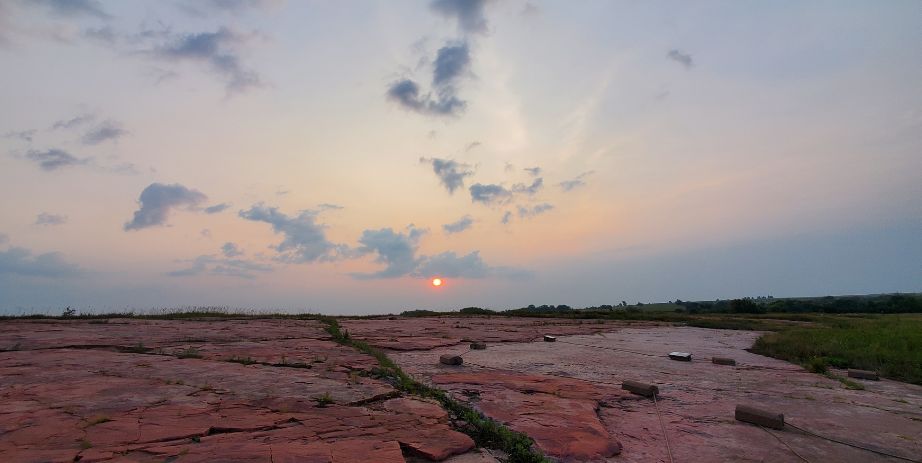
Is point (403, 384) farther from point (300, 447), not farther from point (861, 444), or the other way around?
point (861, 444)

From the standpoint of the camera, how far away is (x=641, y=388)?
5.87 m

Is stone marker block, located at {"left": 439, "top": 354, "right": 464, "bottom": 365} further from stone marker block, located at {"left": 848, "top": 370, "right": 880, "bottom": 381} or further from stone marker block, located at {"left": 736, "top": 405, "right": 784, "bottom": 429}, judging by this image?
stone marker block, located at {"left": 848, "top": 370, "right": 880, "bottom": 381}

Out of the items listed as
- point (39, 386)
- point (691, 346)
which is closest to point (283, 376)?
point (39, 386)

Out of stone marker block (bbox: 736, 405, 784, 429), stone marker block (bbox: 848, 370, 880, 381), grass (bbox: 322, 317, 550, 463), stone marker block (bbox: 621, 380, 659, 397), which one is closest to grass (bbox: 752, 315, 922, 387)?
stone marker block (bbox: 848, 370, 880, 381)

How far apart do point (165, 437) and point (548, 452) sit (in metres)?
3.16

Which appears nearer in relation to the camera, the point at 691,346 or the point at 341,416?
the point at 341,416

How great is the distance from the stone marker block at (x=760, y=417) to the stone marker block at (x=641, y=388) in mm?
1147

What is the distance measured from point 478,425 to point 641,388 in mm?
2591

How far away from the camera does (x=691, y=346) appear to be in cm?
1221

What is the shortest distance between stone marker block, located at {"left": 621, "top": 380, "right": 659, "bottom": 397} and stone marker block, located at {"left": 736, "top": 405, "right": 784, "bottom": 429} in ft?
3.76

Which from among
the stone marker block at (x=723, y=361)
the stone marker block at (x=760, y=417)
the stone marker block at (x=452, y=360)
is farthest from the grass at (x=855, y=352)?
the stone marker block at (x=452, y=360)

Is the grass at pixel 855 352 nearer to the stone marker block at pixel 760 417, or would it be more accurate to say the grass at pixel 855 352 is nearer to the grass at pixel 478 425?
the stone marker block at pixel 760 417

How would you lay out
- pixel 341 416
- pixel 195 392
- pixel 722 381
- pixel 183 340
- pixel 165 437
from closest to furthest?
pixel 165 437, pixel 341 416, pixel 195 392, pixel 722 381, pixel 183 340

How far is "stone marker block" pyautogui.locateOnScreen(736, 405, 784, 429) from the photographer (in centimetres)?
446
